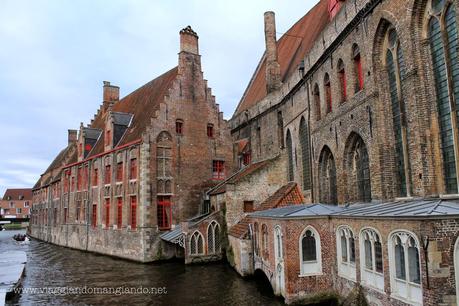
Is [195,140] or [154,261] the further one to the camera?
[195,140]

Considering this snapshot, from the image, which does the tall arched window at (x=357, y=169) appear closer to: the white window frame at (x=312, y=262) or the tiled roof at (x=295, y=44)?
the white window frame at (x=312, y=262)

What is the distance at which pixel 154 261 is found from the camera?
1978 cm

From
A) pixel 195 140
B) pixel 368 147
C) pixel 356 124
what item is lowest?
pixel 368 147

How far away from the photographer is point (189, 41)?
22828 mm

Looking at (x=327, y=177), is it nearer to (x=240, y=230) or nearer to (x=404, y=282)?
(x=240, y=230)

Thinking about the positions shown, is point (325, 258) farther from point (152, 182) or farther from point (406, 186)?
point (152, 182)

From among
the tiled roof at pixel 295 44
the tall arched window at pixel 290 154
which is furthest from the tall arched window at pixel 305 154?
the tiled roof at pixel 295 44

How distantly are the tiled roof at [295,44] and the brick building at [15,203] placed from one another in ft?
230

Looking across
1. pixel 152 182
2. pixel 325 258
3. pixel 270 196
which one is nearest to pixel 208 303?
pixel 325 258

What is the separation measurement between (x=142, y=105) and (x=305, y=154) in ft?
41.8

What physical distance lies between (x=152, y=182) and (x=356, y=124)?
1199cm

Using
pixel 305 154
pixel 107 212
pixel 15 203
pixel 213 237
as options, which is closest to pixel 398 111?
pixel 305 154

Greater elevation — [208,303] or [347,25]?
[347,25]

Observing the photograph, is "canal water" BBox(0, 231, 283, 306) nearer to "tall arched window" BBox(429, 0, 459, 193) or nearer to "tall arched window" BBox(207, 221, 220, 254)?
"tall arched window" BBox(207, 221, 220, 254)
